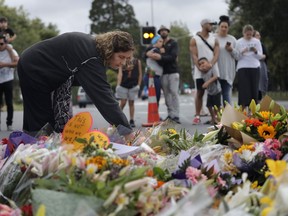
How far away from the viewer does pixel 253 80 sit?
9188 millimetres

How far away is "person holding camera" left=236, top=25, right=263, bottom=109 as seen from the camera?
9125mm

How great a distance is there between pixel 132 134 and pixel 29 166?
3.77 ft

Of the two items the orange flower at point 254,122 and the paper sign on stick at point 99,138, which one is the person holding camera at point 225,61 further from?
the paper sign on stick at point 99,138

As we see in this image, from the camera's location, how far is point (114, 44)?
3832 mm

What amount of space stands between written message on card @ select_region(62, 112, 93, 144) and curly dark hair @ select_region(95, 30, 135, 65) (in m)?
0.88

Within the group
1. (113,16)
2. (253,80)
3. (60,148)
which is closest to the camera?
(60,148)

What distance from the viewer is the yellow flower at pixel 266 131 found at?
306 centimetres

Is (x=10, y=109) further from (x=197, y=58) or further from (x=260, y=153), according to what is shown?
(x=260, y=153)

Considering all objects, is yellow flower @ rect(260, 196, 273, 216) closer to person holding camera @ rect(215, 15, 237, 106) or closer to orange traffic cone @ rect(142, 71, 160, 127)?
person holding camera @ rect(215, 15, 237, 106)

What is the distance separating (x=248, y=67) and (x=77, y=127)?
6.64 metres

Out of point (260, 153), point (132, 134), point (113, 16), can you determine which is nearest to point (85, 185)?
point (260, 153)

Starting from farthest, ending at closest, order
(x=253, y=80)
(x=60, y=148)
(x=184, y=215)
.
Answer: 1. (x=253, y=80)
2. (x=60, y=148)
3. (x=184, y=215)

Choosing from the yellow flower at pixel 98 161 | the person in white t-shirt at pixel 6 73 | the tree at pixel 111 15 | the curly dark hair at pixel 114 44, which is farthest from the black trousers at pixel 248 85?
the tree at pixel 111 15

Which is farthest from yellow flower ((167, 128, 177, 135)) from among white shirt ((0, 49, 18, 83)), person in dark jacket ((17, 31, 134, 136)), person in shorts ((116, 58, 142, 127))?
person in shorts ((116, 58, 142, 127))
